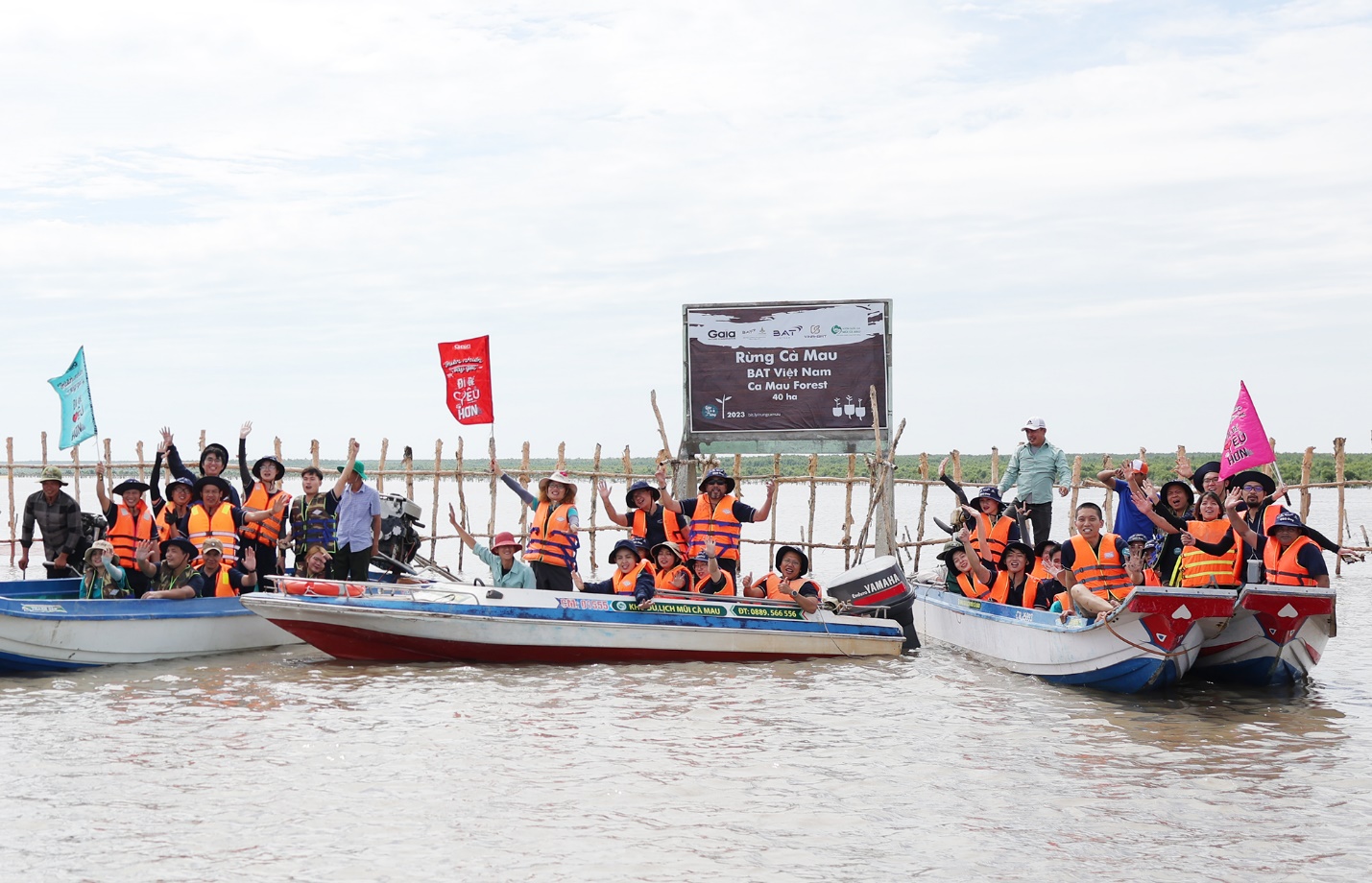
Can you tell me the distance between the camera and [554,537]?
1264 cm

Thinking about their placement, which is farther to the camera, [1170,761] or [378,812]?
[1170,761]

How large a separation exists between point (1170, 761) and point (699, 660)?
4.72 metres

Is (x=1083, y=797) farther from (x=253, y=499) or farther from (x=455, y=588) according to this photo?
(x=253, y=499)

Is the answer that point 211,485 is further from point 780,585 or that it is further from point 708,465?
point 708,465

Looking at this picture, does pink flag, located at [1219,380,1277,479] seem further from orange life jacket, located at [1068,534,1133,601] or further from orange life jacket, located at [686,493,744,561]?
orange life jacket, located at [686,493,744,561]

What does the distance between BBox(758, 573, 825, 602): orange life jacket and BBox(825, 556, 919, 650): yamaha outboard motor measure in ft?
0.77

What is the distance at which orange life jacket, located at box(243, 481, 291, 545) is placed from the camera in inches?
508

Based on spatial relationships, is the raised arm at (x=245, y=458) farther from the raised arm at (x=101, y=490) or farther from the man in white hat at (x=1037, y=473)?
the man in white hat at (x=1037, y=473)

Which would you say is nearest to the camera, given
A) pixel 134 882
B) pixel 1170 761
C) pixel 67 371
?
pixel 134 882

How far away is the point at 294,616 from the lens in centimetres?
1147

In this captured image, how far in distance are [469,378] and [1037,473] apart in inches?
269

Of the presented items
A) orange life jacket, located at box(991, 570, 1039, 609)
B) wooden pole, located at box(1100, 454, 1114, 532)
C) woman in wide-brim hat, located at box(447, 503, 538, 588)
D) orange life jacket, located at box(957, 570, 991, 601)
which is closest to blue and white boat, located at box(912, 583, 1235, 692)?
orange life jacket, located at box(991, 570, 1039, 609)

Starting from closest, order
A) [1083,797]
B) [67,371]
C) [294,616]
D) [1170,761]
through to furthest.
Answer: [1083,797], [1170,761], [294,616], [67,371]

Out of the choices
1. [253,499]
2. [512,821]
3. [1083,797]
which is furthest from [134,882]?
[253,499]
